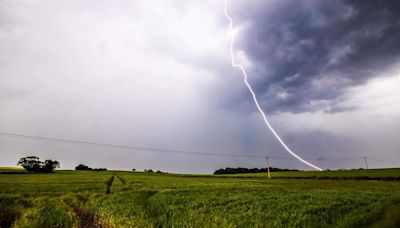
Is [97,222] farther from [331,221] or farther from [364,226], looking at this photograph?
[364,226]

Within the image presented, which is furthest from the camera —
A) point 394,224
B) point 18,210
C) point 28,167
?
point 28,167

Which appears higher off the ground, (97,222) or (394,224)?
(394,224)

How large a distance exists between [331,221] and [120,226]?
9500mm

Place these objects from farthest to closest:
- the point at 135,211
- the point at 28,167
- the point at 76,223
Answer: the point at 28,167, the point at 135,211, the point at 76,223

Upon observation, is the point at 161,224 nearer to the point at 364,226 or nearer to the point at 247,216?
the point at 247,216

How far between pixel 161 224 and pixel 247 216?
14.1 feet

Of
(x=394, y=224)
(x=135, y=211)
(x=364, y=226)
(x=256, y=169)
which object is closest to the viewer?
(x=394, y=224)

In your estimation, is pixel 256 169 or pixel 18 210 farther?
pixel 256 169

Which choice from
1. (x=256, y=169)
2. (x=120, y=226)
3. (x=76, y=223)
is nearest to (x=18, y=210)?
(x=76, y=223)

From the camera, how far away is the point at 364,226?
9367mm

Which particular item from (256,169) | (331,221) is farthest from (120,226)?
(256,169)

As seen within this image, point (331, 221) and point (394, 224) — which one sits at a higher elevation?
point (394, 224)

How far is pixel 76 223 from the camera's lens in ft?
38.4

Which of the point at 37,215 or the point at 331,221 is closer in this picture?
the point at 331,221
